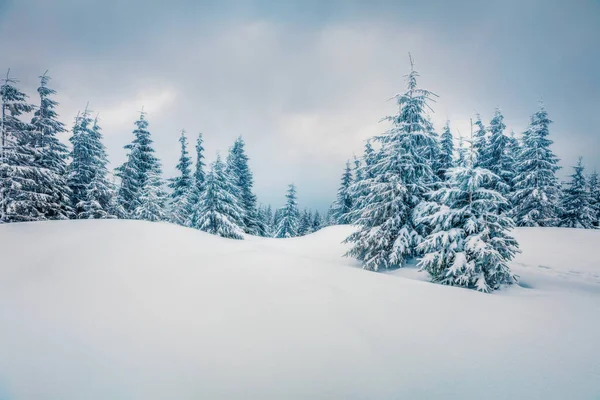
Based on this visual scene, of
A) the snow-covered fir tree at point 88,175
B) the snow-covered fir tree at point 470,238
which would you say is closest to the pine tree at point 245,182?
the snow-covered fir tree at point 88,175

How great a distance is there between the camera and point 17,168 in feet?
50.0

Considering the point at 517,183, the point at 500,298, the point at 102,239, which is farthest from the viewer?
the point at 517,183

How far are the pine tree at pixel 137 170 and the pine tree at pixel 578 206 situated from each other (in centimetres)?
4426

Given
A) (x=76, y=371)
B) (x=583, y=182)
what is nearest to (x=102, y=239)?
(x=76, y=371)

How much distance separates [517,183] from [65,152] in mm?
39444

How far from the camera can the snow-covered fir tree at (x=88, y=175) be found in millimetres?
19984

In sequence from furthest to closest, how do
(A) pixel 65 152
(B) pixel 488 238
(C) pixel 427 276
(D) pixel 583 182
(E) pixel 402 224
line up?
(D) pixel 583 182, (A) pixel 65 152, (E) pixel 402 224, (C) pixel 427 276, (B) pixel 488 238

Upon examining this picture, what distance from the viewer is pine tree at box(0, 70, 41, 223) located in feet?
49.4

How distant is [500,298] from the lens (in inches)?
237

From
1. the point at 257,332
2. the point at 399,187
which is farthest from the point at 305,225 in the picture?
the point at 257,332

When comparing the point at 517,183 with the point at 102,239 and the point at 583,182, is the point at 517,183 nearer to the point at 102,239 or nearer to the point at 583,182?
the point at 583,182

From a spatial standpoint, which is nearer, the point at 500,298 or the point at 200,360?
the point at 200,360

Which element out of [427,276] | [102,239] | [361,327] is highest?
[102,239]

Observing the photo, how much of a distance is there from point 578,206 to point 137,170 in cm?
4770
